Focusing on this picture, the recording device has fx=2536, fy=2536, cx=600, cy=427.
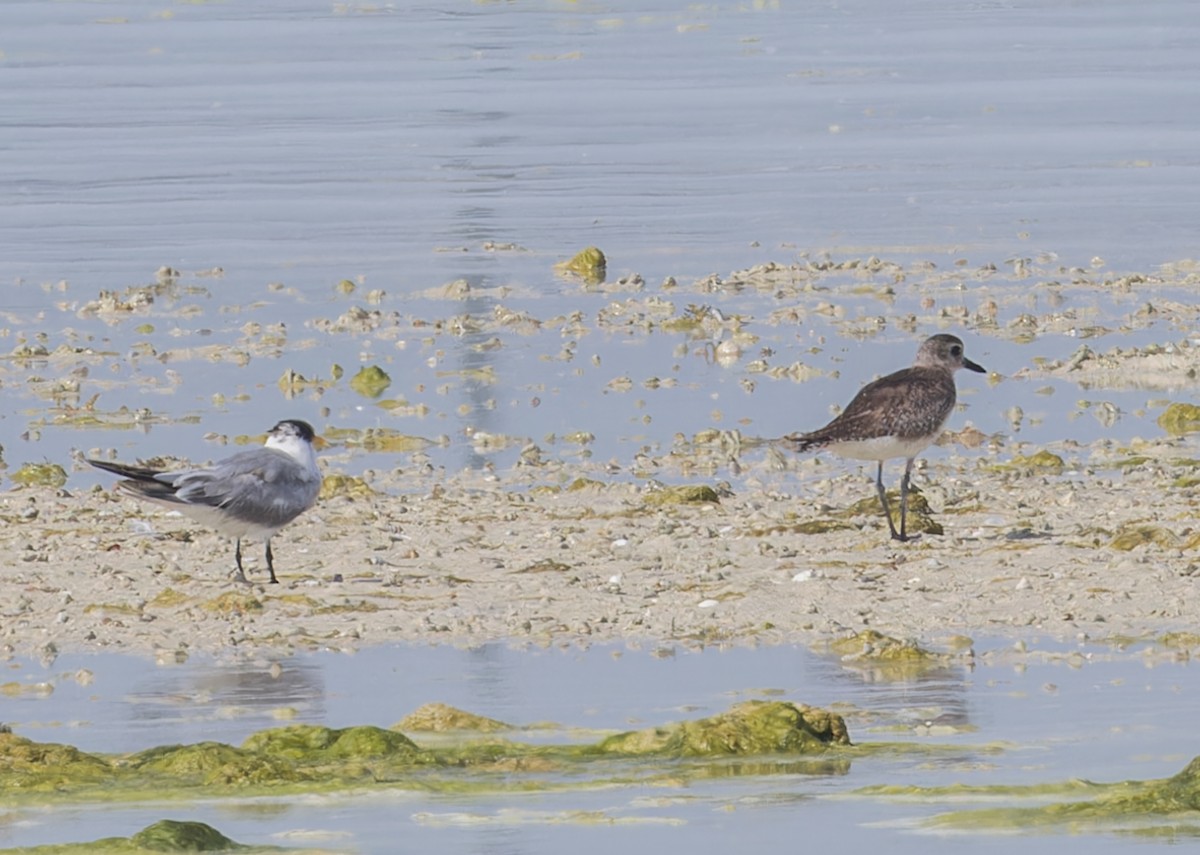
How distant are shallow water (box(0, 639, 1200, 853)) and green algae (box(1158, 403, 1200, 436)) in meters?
4.64

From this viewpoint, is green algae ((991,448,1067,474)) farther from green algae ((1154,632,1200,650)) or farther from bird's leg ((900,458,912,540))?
green algae ((1154,632,1200,650))

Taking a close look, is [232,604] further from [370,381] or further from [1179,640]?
[370,381]

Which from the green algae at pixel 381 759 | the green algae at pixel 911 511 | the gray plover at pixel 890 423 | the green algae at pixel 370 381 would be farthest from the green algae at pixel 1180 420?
the green algae at pixel 381 759

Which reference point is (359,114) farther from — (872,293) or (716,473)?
(716,473)

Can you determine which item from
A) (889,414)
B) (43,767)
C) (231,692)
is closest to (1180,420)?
(889,414)

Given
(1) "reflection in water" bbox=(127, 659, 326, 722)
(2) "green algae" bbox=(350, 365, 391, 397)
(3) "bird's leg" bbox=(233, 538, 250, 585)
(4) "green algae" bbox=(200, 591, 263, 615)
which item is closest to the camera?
(1) "reflection in water" bbox=(127, 659, 326, 722)

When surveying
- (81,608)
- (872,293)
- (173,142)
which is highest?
(173,142)

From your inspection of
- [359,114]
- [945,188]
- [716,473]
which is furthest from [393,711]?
[359,114]

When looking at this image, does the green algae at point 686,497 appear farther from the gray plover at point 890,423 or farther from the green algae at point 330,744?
the green algae at point 330,744

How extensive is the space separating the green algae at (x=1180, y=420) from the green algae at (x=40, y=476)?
18.9 feet

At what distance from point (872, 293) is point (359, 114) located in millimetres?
12696

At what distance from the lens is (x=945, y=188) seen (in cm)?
2225

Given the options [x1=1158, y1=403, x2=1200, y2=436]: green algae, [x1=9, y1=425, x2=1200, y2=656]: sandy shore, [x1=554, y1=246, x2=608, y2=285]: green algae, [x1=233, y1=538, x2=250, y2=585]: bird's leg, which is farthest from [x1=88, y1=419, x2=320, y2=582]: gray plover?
[x1=554, y1=246, x2=608, y2=285]: green algae

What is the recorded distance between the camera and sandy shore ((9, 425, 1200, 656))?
9.53m
